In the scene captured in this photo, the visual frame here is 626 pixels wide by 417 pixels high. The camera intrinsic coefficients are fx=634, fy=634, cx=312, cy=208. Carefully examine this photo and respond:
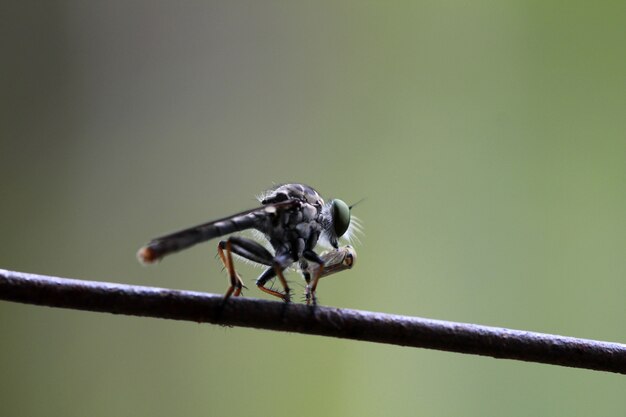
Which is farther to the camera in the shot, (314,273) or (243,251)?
(314,273)

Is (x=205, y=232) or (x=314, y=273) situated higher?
(x=205, y=232)

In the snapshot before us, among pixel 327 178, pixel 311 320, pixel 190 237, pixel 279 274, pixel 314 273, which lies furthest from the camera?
pixel 327 178

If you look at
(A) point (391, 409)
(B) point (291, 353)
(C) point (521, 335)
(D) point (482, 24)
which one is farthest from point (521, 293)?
(C) point (521, 335)

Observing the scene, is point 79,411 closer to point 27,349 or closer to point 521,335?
point 27,349

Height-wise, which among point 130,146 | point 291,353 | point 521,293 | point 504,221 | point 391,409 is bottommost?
point 391,409

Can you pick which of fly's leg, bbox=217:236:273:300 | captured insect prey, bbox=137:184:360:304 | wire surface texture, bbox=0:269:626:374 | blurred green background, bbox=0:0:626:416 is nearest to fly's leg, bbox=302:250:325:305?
captured insect prey, bbox=137:184:360:304

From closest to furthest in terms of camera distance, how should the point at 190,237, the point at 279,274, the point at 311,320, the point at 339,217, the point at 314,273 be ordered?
the point at 311,320 → the point at 190,237 → the point at 279,274 → the point at 314,273 → the point at 339,217

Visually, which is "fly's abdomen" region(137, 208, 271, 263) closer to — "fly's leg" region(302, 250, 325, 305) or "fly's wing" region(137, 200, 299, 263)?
"fly's wing" region(137, 200, 299, 263)

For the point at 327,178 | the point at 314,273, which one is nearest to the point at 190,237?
the point at 314,273

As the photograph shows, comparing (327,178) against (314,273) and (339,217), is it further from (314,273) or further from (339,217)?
(314,273)
